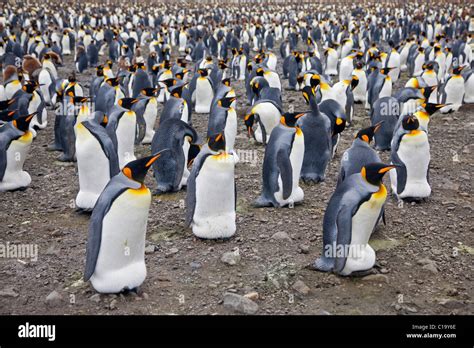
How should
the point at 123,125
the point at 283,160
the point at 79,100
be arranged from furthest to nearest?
the point at 79,100
the point at 123,125
the point at 283,160

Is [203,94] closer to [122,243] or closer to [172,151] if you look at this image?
[172,151]

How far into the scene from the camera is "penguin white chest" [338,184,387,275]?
3.81 m

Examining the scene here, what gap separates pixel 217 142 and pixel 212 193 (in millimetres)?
452

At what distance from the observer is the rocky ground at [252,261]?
3.68 meters

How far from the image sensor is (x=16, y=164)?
609 centimetres

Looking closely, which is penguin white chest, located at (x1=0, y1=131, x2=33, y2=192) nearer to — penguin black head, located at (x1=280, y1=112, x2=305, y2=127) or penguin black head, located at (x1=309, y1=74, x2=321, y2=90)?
penguin black head, located at (x1=280, y1=112, x2=305, y2=127)

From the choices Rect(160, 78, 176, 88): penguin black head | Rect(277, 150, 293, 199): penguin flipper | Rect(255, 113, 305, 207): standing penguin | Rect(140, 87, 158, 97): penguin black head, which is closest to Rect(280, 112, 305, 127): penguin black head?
Rect(255, 113, 305, 207): standing penguin

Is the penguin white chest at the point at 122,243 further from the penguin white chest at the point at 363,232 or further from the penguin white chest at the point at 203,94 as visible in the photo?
the penguin white chest at the point at 203,94

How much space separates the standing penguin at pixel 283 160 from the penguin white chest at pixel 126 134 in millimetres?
2002

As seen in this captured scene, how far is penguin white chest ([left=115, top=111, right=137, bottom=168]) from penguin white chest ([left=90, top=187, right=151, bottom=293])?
294cm

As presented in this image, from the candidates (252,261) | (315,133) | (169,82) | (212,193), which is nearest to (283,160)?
(212,193)

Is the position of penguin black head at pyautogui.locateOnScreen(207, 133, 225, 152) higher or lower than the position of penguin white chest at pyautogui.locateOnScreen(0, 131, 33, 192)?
higher

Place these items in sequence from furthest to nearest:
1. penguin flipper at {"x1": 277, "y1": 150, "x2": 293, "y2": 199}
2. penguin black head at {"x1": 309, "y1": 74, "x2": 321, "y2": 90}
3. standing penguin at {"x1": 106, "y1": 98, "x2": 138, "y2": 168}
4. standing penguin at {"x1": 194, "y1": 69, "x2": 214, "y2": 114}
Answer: standing penguin at {"x1": 194, "y1": 69, "x2": 214, "y2": 114}, penguin black head at {"x1": 309, "y1": 74, "x2": 321, "y2": 90}, standing penguin at {"x1": 106, "y1": 98, "x2": 138, "y2": 168}, penguin flipper at {"x1": 277, "y1": 150, "x2": 293, "y2": 199}

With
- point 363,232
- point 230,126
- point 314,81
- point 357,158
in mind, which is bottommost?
point 363,232
